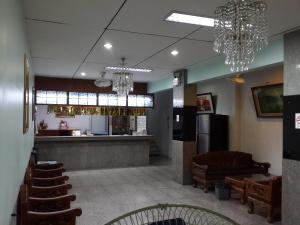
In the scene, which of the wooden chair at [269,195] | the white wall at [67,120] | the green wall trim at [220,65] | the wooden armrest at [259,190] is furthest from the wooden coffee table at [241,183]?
the white wall at [67,120]

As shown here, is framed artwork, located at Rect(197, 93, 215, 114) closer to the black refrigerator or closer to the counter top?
the black refrigerator

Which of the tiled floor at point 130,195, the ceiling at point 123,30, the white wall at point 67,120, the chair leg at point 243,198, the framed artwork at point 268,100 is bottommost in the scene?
the tiled floor at point 130,195

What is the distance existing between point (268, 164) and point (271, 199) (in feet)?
6.15

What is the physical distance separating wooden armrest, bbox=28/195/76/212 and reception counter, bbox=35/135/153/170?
4713 mm

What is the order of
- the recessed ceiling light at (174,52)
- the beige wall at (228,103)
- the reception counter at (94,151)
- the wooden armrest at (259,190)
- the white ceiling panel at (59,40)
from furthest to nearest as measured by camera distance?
the reception counter at (94,151), the beige wall at (228,103), the recessed ceiling light at (174,52), the wooden armrest at (259,190), the white ceiling panel at (59,40)

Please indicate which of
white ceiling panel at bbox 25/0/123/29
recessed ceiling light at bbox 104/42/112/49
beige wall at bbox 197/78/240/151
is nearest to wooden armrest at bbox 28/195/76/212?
white ceiling panel at bbox 25/0/123/29

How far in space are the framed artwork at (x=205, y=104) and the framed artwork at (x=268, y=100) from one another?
1.66 m

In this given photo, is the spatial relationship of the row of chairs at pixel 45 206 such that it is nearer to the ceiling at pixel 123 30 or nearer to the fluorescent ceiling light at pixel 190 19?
the ceiling at pixel 123 30

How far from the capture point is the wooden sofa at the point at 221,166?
556cm

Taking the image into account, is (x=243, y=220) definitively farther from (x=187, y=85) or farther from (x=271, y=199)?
(x=187, y=85)

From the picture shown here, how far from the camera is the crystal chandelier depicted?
81.3 inches

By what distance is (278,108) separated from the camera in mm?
5730

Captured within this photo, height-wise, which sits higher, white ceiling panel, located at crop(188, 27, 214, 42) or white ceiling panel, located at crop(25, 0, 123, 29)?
white ceiling panel, located at crop(25, 0, 123, 29)

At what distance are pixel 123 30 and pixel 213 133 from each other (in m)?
4.30
